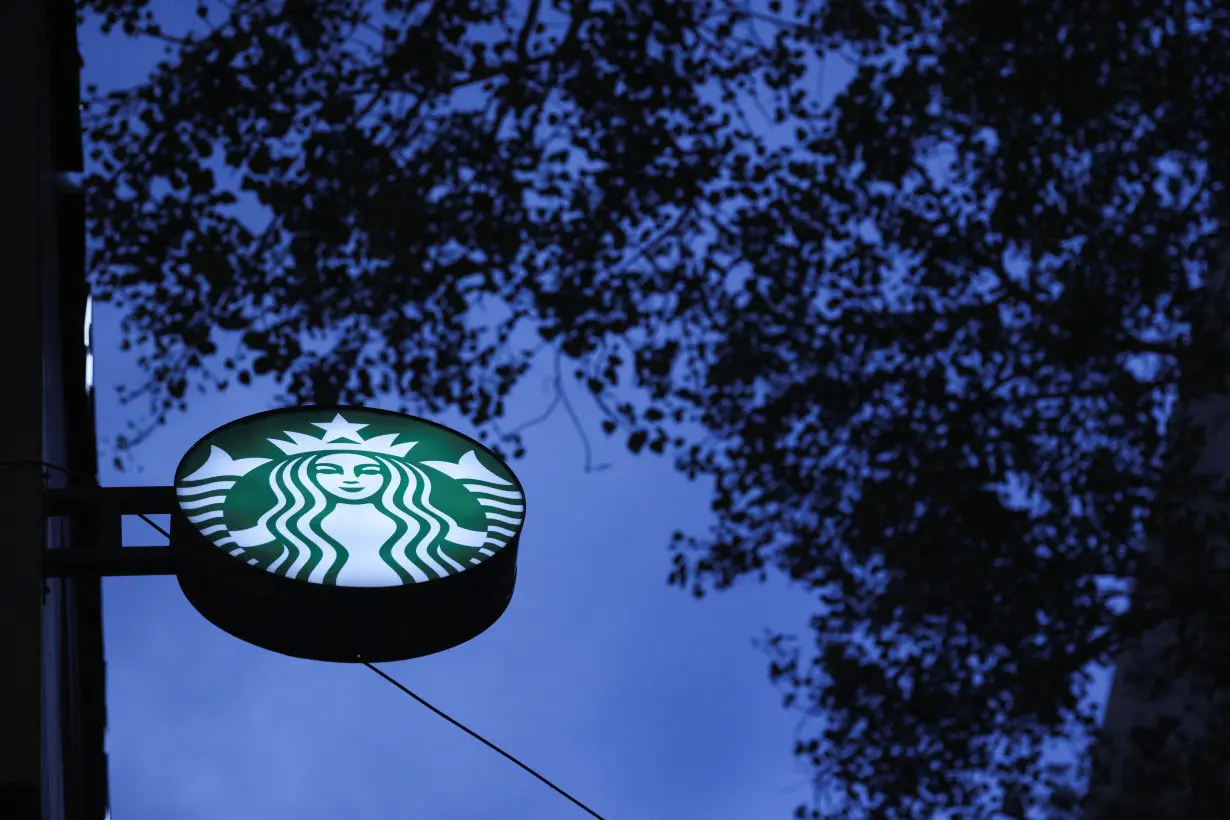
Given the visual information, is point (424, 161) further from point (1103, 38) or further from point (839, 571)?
point (1103, 38)

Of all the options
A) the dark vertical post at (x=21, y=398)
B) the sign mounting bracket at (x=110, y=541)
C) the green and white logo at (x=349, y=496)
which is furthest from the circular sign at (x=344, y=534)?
the dark vertical post at (x=21, y=398)

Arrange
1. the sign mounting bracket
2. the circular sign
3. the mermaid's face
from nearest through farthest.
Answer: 1. the circular sign
2. the sign mounting bracket
3. the mermaid's face

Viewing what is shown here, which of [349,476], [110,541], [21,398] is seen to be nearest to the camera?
[110,541]

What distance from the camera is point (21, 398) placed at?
12.1ft

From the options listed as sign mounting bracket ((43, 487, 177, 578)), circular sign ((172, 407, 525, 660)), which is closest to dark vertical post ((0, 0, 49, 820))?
sign mounting bracket ((43, 487, 177, 578))

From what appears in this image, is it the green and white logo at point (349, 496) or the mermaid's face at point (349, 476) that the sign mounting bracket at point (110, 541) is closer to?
the green and white logo at point (349, 496)

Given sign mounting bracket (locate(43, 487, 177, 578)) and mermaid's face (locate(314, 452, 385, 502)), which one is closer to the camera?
sign mounting bracket (locate(43, 487, 177, 578))

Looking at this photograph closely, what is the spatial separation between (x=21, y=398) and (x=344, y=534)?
1164mm

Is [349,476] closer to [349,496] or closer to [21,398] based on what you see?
[349,496]

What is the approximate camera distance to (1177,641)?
8672 millimetres

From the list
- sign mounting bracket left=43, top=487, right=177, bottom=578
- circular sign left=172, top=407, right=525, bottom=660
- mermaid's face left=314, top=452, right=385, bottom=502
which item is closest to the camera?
circular sign left=172, top=407, right=525, bottom=660

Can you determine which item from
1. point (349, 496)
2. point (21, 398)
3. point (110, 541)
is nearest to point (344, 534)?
point (349, 496)

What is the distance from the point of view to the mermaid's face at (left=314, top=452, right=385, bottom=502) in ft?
10.9

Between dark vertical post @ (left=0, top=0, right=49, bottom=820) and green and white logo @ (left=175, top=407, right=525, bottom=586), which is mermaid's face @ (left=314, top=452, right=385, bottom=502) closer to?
green and white logo @ (left=175, top=407, right=525, bottom=586)
